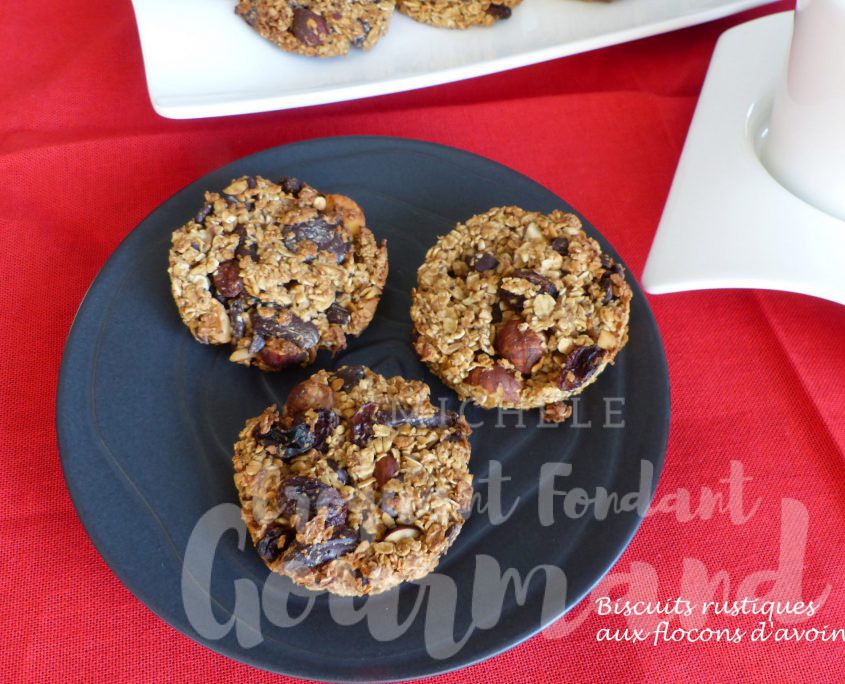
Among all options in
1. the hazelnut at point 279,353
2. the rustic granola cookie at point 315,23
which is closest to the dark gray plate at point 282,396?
the hazelnut at point 279,353

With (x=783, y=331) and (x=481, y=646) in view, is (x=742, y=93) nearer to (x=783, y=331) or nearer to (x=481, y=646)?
(x=783, y=331)

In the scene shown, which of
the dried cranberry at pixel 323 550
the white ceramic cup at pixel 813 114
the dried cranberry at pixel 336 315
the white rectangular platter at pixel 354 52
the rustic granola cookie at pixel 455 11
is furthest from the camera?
the rustic granola cookie at pixel 455 11

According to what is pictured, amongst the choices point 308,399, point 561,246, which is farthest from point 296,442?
point 561,246

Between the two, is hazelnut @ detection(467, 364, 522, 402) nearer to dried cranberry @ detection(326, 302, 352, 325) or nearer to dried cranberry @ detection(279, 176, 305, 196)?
dried cranberry @ detection(326, 302, 352, 325)

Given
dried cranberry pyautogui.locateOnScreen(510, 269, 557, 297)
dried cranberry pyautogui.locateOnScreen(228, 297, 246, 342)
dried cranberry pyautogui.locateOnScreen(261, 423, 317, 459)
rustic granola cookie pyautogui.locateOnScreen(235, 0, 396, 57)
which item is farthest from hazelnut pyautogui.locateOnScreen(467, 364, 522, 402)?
rustic granola cookie pyautogui.locateOnScreen(235, 0, 396, 57)

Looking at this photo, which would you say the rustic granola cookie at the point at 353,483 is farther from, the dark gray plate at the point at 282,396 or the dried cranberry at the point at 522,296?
the dried cranberry at the point at 522,296
